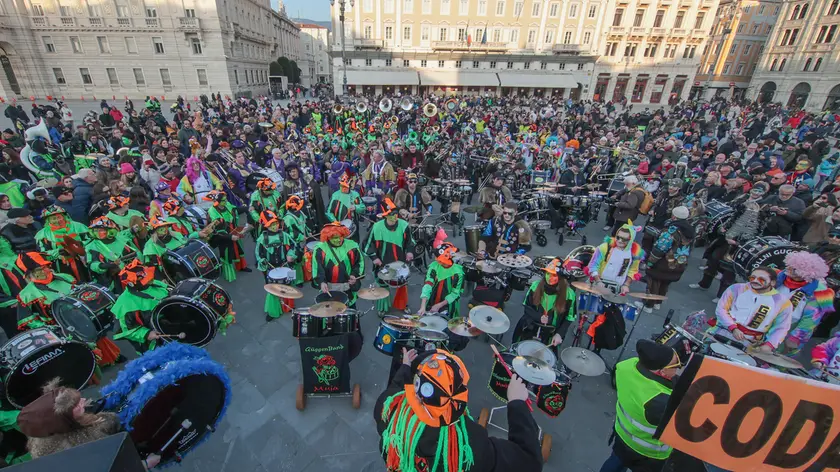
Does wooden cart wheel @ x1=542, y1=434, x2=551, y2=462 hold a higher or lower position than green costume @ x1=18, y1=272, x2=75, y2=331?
lower

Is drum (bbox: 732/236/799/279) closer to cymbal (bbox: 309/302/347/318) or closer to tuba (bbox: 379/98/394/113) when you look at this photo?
cymbal (bbox: 309/302/347/318)

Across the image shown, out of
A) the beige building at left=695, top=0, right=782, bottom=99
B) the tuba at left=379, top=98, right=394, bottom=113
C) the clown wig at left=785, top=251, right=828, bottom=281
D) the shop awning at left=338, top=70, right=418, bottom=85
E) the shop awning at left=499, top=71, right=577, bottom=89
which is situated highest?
the beige building at left=695, top=0, right=782, bottom=99

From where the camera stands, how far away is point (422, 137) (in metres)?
16.0

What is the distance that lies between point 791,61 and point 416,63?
47408 millimetres

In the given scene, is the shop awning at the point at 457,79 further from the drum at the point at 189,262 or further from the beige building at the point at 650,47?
the drum at the point at 189,262

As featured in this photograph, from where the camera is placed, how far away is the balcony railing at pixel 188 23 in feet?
118

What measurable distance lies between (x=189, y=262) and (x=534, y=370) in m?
5.68

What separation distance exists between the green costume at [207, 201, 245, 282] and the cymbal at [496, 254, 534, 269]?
5.74 meters

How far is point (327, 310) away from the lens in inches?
173

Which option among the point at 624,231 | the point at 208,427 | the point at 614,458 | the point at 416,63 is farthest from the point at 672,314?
the point at 416,63

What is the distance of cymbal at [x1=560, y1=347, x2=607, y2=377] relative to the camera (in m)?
4.23

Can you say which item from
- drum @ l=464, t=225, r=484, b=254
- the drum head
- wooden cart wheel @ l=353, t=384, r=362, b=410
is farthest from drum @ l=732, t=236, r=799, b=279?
the drum head

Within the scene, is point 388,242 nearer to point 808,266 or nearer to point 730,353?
point 730,353

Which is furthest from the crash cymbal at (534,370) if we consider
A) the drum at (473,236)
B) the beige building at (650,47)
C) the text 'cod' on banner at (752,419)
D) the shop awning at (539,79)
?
the beige building at (650,47)
